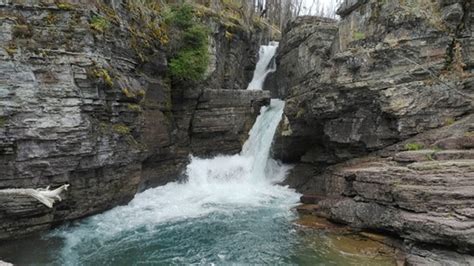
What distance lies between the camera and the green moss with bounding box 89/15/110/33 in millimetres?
13328

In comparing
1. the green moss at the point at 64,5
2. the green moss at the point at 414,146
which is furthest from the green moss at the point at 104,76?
the green moss at the point at 414,146

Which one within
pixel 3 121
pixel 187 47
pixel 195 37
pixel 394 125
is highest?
pixel 195 37

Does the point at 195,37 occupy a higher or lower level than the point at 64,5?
higher

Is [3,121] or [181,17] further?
[181,17]

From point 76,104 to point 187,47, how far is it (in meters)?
8.24

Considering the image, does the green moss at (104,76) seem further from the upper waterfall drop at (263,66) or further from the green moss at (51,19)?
the upper waterfall drop at (263,66)

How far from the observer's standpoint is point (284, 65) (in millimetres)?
28828

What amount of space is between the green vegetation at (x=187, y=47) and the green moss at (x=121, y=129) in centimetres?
487

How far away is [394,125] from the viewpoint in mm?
15375

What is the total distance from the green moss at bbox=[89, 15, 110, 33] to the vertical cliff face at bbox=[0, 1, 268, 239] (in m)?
0.04

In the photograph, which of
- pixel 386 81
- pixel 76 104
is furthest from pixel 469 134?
pixel 76 104

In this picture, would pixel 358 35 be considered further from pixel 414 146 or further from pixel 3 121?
pixel 3 121

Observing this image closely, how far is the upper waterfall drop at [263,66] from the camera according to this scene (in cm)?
3153

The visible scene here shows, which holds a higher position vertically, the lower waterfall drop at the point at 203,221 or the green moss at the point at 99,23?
the green moss at the point at 99,23
